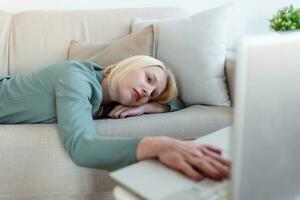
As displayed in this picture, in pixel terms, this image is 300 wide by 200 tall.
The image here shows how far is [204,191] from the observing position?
615 millimetres

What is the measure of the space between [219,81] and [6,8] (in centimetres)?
130

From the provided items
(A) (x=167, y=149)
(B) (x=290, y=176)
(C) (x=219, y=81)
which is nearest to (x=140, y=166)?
(A) (x=167, y=149)

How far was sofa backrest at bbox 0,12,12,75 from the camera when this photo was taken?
1.88m

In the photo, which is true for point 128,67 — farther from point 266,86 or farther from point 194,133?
point 266,86

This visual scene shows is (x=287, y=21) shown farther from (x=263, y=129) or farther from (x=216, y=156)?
(x=263, y=129)

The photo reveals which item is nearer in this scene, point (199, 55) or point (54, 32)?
point (199, 55)

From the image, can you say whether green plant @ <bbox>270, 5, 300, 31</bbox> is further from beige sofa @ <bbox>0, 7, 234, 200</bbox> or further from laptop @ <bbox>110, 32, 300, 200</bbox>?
laptop @ <bbox>110, 32, 300, 200</bbox>

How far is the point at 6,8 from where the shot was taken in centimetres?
217

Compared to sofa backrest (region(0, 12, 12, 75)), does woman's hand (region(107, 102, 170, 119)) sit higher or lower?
lower

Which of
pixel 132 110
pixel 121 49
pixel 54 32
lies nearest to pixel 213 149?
pixel 132 110

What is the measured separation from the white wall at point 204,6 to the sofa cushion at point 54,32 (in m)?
0.26

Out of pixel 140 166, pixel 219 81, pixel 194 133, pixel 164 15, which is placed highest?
pixel 164 15

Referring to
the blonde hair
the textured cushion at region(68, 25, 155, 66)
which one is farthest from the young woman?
the textured cushion at region(68, 25, 155, 66)

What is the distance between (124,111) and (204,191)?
0.86m
